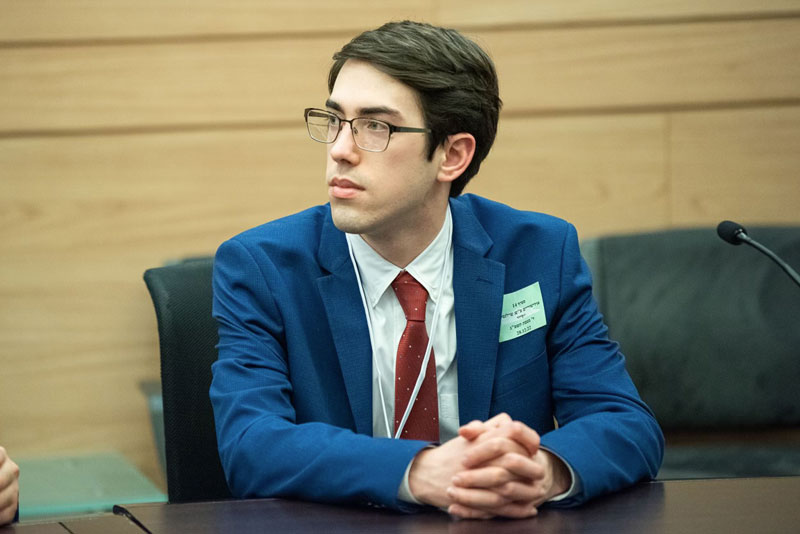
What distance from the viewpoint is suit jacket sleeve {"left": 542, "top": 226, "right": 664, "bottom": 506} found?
4.44ft

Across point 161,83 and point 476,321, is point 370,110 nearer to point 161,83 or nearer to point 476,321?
point 476,321

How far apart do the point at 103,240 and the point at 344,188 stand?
5.47ft

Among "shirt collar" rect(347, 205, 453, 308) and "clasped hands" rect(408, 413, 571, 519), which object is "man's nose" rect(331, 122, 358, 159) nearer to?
"shirt collar" rect(347, 205, 453, 308)

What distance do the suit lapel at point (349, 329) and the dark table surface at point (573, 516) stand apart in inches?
14.5

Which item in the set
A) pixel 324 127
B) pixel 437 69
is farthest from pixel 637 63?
pixel 324 127

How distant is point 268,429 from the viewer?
1.41 metres

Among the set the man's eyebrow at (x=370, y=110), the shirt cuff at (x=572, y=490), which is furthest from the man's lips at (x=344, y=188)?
the shirt cuff at (x=572, y=490)

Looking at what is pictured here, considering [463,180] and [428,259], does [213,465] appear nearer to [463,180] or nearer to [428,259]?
[428,259]

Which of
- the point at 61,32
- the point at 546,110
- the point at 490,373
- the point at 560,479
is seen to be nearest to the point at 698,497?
the point at 560,479

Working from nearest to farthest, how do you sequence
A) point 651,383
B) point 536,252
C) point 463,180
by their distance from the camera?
1. point 536,252
2. point 463,180
3. point 651,383

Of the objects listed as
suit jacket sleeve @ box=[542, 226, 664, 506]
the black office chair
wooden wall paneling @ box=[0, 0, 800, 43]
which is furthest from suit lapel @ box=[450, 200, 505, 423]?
wooden wall paneling @ box=[0, 0, 800, 43]

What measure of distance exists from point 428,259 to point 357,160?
262 mm

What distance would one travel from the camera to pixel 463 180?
77.5 inches

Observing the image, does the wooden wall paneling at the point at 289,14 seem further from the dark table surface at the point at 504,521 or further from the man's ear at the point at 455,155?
the dark table surface at the point at 504,521
